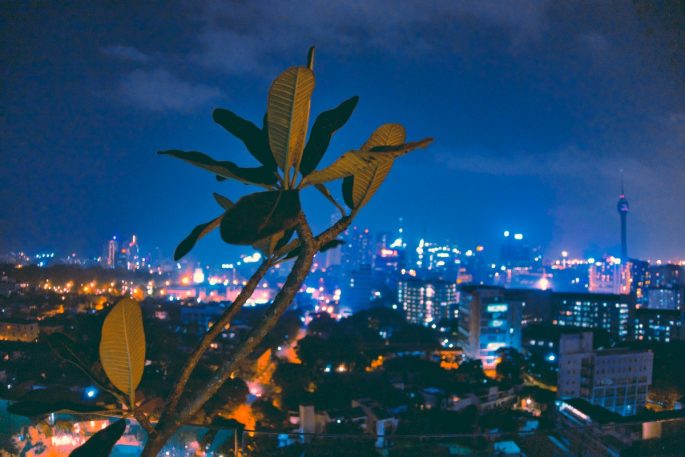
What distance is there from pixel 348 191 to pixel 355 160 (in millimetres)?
151

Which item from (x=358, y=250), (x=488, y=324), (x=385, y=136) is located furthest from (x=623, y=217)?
(x=385, y=136)

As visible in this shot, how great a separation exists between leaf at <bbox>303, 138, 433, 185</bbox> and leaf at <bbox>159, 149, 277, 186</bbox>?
0.18 feet

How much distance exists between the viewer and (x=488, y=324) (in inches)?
607

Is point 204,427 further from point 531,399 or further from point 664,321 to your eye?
point 664,321

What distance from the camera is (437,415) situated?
285 inches

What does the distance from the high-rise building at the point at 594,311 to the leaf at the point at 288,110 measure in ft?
70.7

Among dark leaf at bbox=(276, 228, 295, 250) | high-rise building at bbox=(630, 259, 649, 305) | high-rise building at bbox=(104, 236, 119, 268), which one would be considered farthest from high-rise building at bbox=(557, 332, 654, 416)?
→ high-rise building at bbox=(104, 236, 119, 268)

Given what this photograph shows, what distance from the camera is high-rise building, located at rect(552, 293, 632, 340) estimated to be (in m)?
20.1

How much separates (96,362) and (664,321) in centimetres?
2290

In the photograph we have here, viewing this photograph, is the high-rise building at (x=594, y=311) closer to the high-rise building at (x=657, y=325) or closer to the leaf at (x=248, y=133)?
the high-rise building at (x=657, y=325)

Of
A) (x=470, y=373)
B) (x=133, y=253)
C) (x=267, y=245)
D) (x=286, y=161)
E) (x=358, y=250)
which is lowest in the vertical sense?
(x=470, y=373)

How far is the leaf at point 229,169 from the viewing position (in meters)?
0.61

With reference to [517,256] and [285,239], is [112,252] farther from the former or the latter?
[285,239]

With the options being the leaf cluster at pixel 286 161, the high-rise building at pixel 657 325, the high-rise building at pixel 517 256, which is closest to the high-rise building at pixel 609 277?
the high-rise building at pixel 517 256
